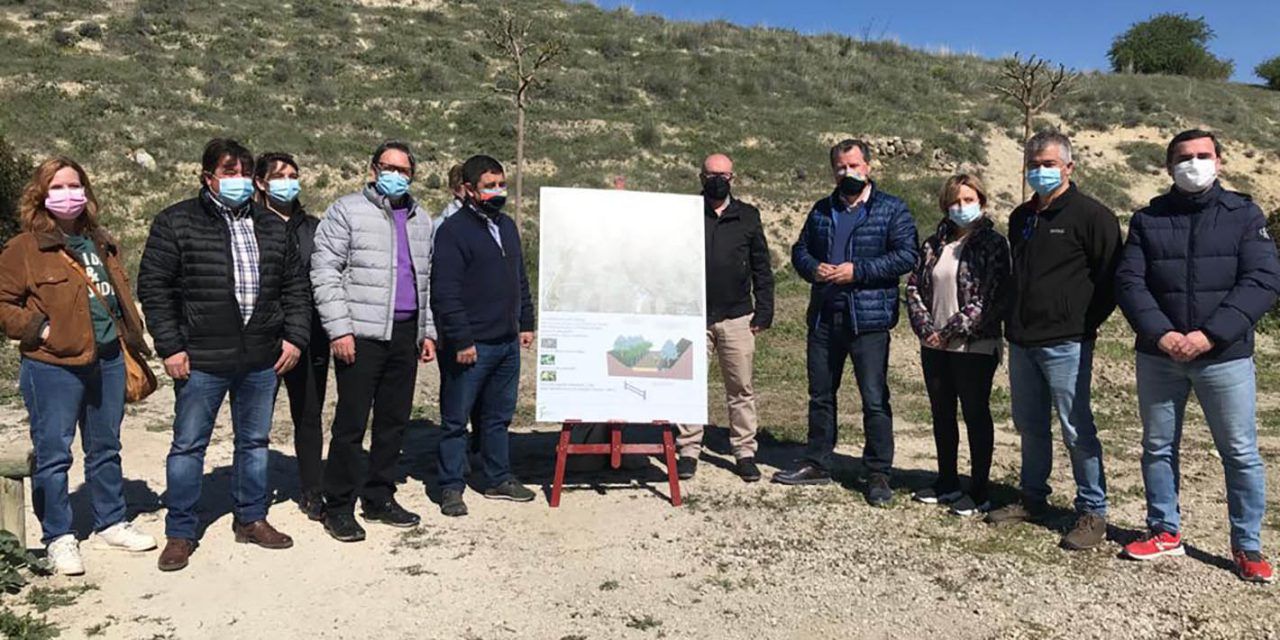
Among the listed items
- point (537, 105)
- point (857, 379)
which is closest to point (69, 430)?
point (857, 379)

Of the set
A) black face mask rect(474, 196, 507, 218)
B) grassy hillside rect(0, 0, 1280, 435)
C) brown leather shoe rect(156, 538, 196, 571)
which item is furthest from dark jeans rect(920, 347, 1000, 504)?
grassy hillside rect(0, 0, 1280, 435)

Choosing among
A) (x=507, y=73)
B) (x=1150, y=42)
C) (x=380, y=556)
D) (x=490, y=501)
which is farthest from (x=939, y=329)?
(x=1150, y=42)

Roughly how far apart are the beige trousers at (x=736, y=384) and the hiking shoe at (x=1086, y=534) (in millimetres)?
2020

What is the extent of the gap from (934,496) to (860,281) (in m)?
1.41

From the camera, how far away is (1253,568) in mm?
4172

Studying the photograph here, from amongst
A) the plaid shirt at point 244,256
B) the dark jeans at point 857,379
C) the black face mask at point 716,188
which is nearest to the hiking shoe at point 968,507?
the dark jeans at point 857,379

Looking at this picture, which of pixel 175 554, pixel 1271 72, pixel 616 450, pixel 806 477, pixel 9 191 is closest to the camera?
pixel 175 554

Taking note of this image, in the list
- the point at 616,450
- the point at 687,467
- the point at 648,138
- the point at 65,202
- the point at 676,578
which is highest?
the point at 648,138

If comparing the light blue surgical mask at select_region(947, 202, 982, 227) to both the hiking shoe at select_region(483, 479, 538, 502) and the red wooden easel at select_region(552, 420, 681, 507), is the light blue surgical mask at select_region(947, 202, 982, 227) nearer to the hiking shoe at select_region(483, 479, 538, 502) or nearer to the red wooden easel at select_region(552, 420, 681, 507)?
the red wooden easel at select_region(552, 420, 681, 507)

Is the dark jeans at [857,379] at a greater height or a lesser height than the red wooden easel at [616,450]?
greater

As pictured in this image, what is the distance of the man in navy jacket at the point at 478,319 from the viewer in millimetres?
5035

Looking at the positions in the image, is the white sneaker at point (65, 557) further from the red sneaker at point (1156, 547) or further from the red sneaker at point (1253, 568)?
the red sneaker at point (1253, 568)

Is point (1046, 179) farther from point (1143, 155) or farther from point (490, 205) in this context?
point (1143, 155)

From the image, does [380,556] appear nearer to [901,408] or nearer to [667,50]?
[901,408]
